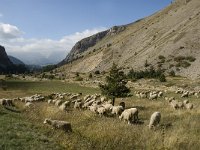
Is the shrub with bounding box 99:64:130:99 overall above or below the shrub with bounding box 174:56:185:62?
below

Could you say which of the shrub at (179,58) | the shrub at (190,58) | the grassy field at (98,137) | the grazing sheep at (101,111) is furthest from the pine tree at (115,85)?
the shrub at (179,58)

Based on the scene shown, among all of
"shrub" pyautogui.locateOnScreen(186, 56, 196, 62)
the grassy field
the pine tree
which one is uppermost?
"shrub" pyautogui.locateOnScreen(186, 56, 196, 62)

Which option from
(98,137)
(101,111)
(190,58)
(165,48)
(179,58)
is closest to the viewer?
(98,137)

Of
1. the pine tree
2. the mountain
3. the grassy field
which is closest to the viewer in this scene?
the grassy field

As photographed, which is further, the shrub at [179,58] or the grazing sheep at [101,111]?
the shrub at [179,58]

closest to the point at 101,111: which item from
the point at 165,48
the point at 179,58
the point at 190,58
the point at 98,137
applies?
the point at 98,137

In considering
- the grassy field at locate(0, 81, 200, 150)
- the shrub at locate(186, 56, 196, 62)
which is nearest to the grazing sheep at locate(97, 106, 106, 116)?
the grassy field at locate(0, 81, 200, 150)

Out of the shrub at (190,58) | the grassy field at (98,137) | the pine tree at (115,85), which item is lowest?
the grassy field at (98,137)

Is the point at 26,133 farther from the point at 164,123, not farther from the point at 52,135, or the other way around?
the point at 164,123

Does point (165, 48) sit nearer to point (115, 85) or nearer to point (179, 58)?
point (179, 58)

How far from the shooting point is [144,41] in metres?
126

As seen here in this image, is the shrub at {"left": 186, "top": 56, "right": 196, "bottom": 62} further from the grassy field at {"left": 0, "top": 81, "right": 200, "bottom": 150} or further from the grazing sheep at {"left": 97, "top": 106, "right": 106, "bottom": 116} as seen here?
the grassy field at {"left": 0, "top": 81, "right": 200, "bottom": 150}

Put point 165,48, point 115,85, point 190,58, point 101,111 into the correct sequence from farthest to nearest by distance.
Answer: point 165,48 → point 190,58 → point 115,85 → point 101,111

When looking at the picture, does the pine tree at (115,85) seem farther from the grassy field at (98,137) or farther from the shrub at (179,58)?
the shrub at (179,58)
